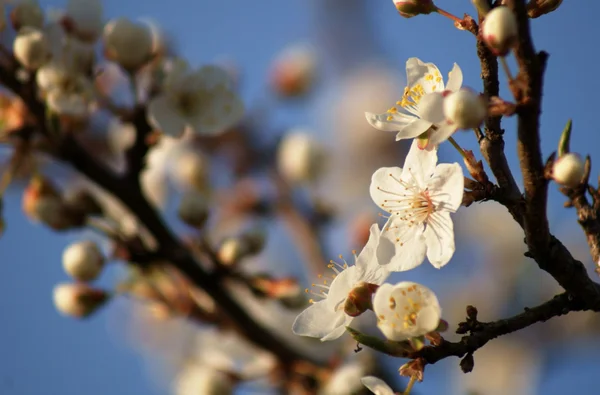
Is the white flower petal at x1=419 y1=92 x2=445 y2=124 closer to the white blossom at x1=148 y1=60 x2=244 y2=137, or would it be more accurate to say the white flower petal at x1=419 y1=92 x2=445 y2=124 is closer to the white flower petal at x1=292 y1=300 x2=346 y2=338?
the white flower petal at x1=292 y1=300 x2=346 y2=338

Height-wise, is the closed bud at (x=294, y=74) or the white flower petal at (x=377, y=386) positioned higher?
the closed bud at (x=294, y=74)

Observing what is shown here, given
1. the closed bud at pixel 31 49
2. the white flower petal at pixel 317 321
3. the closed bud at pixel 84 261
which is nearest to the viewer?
the white flower petal at pixel 317 321

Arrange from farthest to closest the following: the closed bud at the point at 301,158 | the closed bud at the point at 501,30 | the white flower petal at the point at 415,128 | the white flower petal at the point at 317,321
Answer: the closed bud at the point at 301,158 → the white flower petal at the point at 317,321 → the white flower petal at the point at 415,128 → the closed bud at the point at 501,30

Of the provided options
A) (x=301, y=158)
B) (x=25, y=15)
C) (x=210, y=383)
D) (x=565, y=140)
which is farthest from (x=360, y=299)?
(x=301, y=158)

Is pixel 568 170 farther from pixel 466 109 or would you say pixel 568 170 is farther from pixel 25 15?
pixel 25 15

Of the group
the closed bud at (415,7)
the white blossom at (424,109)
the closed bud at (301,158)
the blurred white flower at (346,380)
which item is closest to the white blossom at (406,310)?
the white blossom at (424,109)

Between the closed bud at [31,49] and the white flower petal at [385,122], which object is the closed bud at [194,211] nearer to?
the closed bud at [31,49]

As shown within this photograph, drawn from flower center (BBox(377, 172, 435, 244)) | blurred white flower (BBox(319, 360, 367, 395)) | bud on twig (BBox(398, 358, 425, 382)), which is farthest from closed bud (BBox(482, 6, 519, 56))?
blurred white flower (BBox(319, 360, 367, 395))

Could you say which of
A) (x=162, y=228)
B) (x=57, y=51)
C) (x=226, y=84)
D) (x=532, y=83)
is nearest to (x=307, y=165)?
(x=226, y=84)
